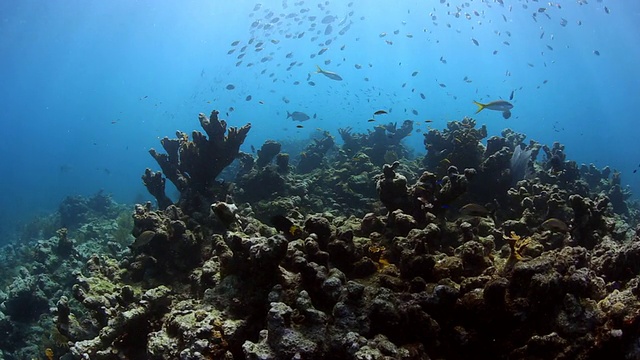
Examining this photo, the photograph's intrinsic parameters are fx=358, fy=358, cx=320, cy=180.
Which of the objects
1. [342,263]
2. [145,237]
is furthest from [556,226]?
[145,237]

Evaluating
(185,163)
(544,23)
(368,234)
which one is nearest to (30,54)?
(185,163)

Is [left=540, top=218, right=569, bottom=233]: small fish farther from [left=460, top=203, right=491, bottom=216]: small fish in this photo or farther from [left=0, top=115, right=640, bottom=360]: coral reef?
[left=460, top=203, right=491, bottom=216]: small fish

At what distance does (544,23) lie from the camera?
68375 millimetres

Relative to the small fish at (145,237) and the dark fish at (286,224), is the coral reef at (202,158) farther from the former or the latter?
the dark fish at (286,224)

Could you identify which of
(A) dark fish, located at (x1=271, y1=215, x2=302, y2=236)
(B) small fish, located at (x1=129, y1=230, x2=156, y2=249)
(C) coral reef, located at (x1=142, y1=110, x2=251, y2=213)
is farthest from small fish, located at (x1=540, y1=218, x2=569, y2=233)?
(C) coral reef, located at (x1=142, y1=110, x2=251, y2=213)

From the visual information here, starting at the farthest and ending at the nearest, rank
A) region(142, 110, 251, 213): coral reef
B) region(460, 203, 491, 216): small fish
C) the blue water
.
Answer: the blue water, region(142, 110, 251, 213): coral reef, region(460, 203, 491, 216): small fish

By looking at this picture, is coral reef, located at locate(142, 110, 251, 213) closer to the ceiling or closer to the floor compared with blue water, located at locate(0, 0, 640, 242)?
closer to the floor

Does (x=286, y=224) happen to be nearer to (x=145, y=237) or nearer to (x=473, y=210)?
(x=145, y=237)

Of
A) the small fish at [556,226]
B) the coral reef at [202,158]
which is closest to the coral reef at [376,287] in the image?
the small fish at [556,226]

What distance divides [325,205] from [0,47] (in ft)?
210

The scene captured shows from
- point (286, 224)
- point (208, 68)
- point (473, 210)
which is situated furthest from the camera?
point (208, 68)

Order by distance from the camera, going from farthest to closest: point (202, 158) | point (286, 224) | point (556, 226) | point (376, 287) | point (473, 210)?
point (202, 158) < point (473, 210) < point (556, 226) < point (286, 224) < point (376, 287)

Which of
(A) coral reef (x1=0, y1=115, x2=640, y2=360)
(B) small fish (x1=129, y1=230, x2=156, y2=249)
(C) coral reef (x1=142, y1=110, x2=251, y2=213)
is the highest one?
(C) coral reef (x1=142, y1=110, x2=251, y2=213)

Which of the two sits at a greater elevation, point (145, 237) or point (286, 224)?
point (145, 237)
